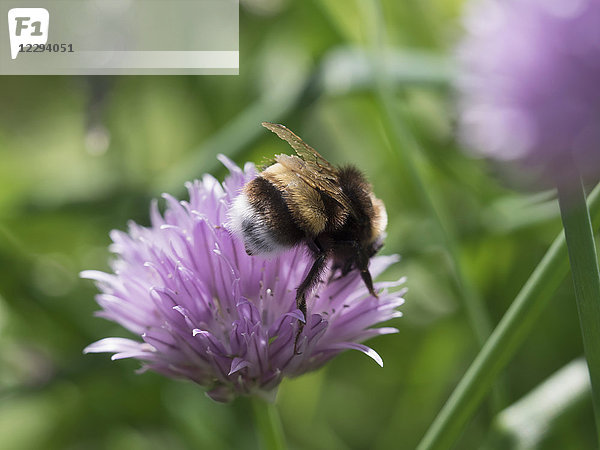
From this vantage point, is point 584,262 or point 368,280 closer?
point 584,262

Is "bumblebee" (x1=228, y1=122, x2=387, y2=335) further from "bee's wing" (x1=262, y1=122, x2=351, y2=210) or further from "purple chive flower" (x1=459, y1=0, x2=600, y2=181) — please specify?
"purple chive flower" (x1=459, y1=0, x2=600, y2=181)

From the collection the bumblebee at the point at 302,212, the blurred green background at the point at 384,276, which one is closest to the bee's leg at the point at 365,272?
the bumblebee at the point at 302,212

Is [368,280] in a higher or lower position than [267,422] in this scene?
higher

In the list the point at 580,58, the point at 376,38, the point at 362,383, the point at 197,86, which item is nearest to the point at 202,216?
the point at 580,58
